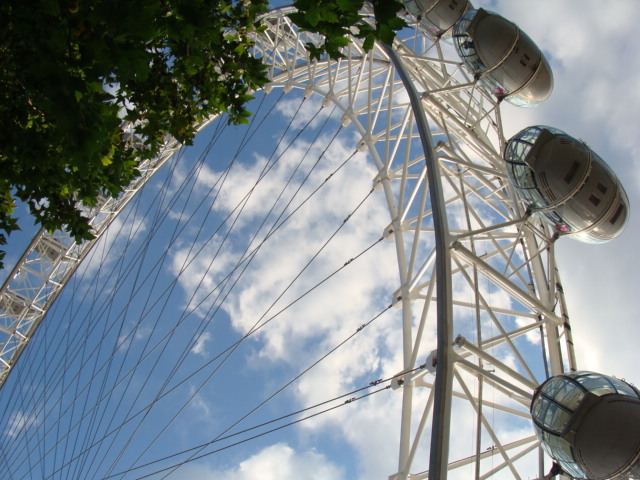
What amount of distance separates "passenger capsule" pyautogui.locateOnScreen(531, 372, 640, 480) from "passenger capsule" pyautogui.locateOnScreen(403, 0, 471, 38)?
11553 millimetres

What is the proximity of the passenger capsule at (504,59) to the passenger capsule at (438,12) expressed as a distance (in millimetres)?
→ 2414

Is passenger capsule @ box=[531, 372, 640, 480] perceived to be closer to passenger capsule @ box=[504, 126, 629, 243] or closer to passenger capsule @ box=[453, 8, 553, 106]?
passenger capsule @ box=[504, 126, 629, 243]

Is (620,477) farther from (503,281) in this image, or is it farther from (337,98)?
(337,98)

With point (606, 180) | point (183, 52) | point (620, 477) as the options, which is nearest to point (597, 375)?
point (620, 477)

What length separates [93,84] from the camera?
4.23 meters

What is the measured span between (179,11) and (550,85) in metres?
12.3

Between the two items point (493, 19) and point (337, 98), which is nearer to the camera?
point (493, 19)

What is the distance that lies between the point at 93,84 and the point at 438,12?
46.0 ft

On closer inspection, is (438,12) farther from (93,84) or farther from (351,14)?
(93,84)

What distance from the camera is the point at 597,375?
8.05 m

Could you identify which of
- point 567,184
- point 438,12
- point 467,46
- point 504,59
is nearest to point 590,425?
point 567,184

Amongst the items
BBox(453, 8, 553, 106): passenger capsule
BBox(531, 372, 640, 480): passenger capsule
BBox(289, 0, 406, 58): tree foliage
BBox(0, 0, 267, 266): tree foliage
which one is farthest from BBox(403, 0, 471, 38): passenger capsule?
BBox(289, 0, 406, 58): tree foliage

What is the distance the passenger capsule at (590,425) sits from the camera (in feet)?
23.2

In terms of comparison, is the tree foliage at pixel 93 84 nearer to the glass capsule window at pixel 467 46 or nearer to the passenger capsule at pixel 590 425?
the passenger capsule at pixel 590 425
